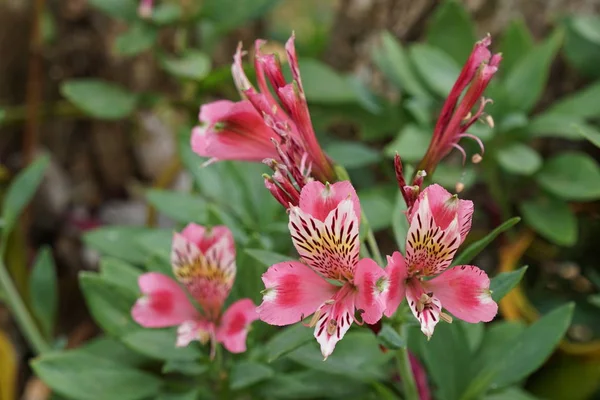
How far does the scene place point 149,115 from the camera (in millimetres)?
1476

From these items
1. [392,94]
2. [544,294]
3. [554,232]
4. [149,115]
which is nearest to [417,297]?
[554,232]

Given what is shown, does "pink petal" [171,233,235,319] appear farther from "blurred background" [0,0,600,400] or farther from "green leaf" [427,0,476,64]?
"green leaf" [427,0,476,64]

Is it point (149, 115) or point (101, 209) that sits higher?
point (149, 115)

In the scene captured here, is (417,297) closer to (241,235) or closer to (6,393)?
(241,235)

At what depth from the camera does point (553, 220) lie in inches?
37.9

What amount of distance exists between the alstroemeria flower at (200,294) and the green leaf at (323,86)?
0.47 meters

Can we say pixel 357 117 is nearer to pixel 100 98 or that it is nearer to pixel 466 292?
pixel 100 98

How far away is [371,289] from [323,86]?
0.63m

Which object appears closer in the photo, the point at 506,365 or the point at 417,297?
the point at 417,297

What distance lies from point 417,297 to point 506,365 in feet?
0.80

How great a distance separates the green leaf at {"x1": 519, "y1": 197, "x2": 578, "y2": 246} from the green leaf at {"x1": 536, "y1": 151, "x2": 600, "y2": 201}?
21 millimetres

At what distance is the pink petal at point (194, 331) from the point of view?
606 millimetres

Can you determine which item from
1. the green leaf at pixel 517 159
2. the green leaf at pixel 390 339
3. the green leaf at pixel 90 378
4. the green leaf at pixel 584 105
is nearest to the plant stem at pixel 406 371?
the green leaf at pixel 390 339

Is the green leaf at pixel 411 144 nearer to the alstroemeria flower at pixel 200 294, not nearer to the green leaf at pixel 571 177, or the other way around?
the green leaf at pixel 571 177
